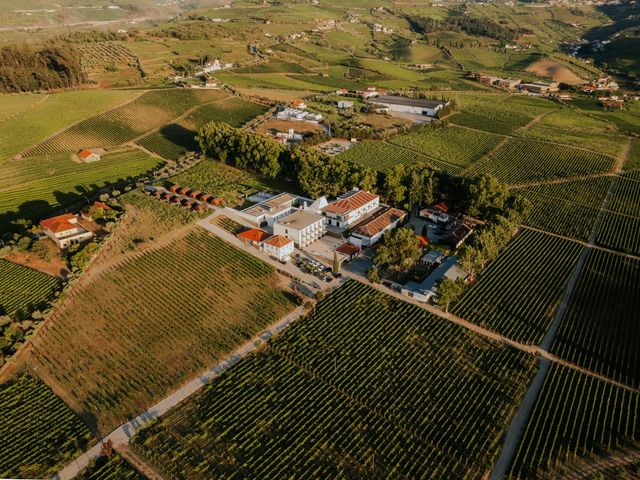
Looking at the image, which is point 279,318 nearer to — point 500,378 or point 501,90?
point 500,378

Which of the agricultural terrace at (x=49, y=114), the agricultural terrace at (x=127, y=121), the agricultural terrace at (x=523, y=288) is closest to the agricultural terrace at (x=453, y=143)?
the agricultural terrace at (x=523, y=288)

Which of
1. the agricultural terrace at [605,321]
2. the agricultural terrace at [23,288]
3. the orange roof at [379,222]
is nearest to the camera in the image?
the agricultural terrace at [605,321]

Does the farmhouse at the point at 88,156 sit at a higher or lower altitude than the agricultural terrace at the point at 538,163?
lower

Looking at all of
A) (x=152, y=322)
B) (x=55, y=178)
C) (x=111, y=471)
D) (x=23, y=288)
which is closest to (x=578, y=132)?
(x=152, y=322)

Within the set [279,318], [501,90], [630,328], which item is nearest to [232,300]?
[279,318]

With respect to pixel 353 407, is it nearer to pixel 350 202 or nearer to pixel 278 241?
pixel 278 241

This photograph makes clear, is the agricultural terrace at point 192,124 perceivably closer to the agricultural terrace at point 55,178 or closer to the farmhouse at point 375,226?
Result: the agricultural terrace at point 55,178
